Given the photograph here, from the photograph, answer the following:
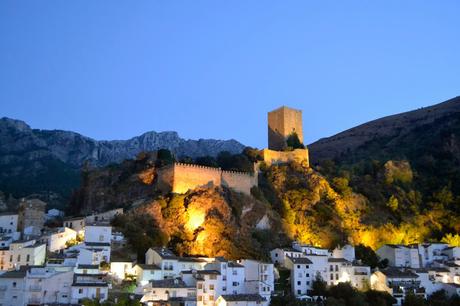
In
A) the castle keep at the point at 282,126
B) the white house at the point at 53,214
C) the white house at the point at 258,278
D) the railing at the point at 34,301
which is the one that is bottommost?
Result: the railing at the point at 34,301

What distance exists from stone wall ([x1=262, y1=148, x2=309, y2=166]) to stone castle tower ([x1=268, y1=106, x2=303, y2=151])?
6.03 meters

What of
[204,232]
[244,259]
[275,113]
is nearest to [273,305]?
[244,259]

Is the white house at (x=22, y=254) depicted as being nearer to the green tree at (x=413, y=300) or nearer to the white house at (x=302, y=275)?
the white house at (x=302, y=275)

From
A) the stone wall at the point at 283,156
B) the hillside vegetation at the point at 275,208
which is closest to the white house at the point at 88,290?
the hillside vegetation at the point at 275,208

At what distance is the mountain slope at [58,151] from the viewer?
336 ft

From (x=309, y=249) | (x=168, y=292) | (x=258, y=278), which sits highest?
(x=309, y=249)

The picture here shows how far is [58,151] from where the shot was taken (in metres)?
125

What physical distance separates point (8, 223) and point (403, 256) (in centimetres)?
4213

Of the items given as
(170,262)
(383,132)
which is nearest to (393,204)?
(170,262)

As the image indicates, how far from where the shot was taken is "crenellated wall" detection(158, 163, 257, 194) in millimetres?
62000

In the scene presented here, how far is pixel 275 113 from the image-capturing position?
8894 cm

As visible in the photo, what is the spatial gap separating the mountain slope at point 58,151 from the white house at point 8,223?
110ft

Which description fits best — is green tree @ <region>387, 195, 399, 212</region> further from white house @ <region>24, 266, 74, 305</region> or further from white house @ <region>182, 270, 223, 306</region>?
white house @ <region>24, 266, 74, 305</region>

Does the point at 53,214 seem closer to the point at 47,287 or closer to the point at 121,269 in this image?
the point at 121,269
